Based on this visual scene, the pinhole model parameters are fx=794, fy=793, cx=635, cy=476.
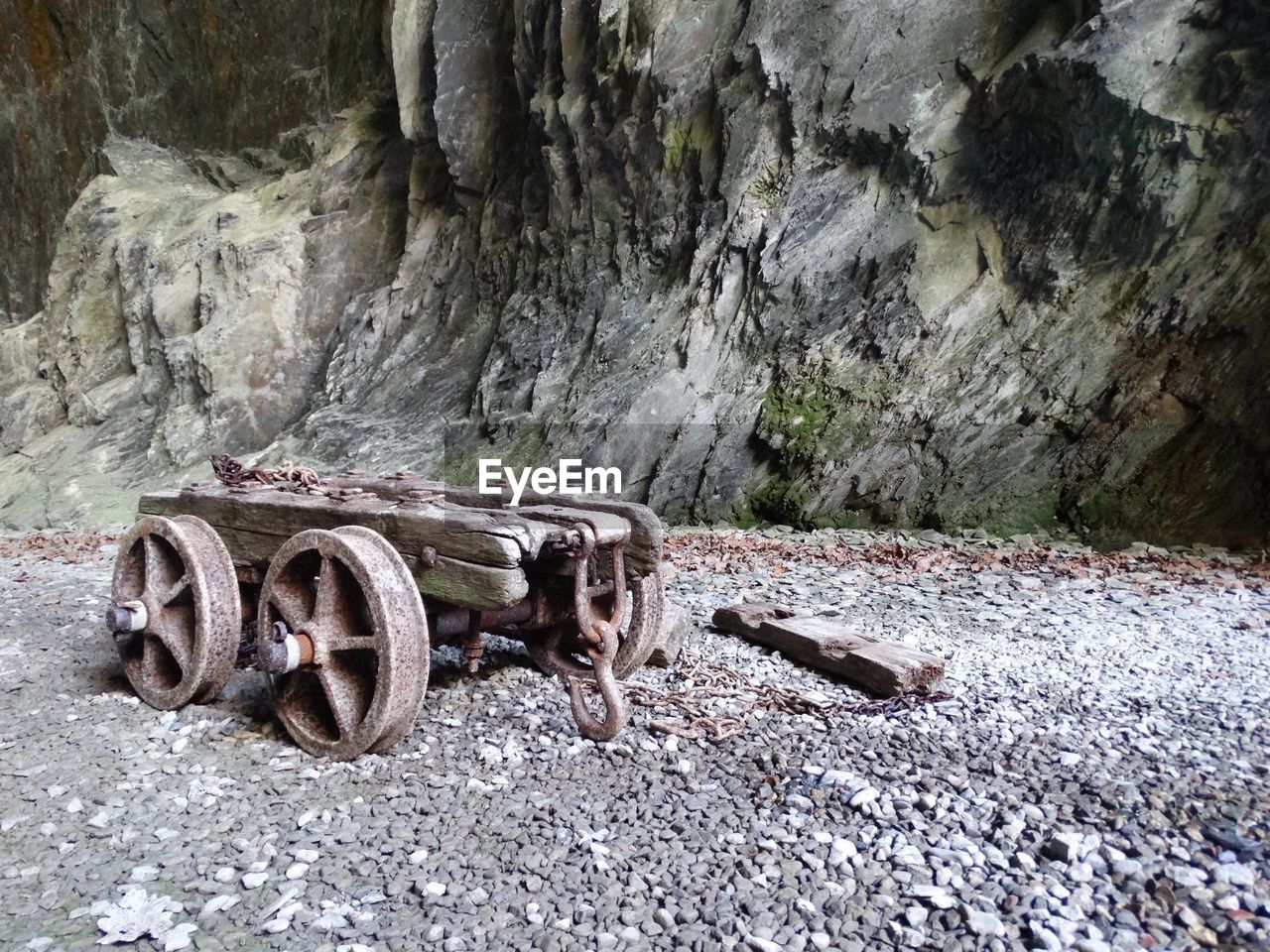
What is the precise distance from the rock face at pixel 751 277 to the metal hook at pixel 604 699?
662 cm

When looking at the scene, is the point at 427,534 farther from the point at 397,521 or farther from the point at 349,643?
the point at 349,643

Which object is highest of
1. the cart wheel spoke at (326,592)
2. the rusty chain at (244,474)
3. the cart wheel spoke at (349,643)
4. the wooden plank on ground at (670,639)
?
the rusty chain at (244,474)

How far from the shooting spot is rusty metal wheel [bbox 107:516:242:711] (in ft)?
12.6

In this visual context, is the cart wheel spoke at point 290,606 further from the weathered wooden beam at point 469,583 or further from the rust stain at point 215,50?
the rust stain at point 215,50

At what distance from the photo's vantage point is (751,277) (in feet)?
35.4

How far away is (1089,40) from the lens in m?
8.62

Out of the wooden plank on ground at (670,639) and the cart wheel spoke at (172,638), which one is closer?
the cart wheel spoke at (172,638)

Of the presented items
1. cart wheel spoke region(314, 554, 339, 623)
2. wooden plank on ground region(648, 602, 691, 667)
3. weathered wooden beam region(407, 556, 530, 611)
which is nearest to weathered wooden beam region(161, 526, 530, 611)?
weathered wooden beam region(407, 556, 530, 611)

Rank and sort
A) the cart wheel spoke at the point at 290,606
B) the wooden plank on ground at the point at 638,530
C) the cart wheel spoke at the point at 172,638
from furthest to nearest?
the cart wheel spoke at the point at 172,638 → the wooden plank on ground at the point at 638,530 → the cart wheel spoke at the point at 290,606

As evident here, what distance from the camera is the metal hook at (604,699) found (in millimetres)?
3385

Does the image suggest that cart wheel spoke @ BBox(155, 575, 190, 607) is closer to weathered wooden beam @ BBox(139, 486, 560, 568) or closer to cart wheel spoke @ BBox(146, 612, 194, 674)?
cart wheel spoke @ BBox(146, 612, 194, 674)

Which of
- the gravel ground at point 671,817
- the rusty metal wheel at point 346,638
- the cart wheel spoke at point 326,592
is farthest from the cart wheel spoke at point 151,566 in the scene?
the cart wheel spoke at point 326,592

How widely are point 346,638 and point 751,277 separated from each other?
8655mm

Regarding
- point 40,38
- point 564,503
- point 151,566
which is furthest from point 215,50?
point 564,503
